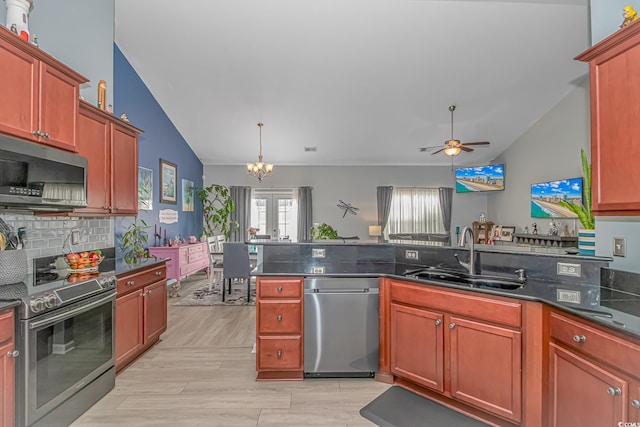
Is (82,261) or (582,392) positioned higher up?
(82,261)

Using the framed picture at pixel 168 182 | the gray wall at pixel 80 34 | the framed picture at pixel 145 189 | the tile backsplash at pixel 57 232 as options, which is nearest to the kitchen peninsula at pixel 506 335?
the tile backsplash at pixel 57 232

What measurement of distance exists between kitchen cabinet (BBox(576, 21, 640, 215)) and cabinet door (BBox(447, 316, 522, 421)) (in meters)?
0.90

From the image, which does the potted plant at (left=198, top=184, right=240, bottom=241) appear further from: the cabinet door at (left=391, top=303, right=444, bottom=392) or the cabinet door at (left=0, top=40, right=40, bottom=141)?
the cabinet door at (left=391, top=303, right=444, bottom=392)

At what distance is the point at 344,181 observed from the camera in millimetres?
8203

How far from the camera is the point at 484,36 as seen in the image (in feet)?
13.4

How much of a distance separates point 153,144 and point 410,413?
5.59 m

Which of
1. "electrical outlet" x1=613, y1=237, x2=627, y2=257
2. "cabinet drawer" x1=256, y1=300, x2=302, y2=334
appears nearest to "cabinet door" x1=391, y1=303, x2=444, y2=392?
"cabinet drawer" x1=256, y1=300, x2=302, y2=334

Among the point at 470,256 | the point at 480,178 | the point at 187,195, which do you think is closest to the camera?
the point at 470,256

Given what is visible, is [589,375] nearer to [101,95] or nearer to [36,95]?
[36,95]

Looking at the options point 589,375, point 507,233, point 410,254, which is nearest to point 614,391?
point 589,375

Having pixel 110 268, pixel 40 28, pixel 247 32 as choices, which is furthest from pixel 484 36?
pixel 110 268

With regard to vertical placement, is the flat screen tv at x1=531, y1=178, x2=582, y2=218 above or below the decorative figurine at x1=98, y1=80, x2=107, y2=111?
below

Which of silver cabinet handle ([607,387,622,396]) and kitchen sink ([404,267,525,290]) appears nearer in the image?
silver cabinet handle ([607,387,622,396])

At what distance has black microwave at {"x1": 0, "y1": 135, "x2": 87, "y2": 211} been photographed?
1775mm
